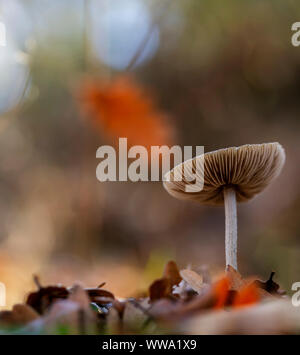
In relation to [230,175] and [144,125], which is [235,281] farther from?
[144,125]

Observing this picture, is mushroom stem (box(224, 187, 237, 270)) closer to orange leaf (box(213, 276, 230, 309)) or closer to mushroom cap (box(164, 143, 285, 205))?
mushroom cap (box(164, 143, 285, 205))

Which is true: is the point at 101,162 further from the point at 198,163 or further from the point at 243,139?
the point at 198,163

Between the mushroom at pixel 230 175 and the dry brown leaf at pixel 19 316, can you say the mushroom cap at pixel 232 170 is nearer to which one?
the mushroom at pixel 230 175

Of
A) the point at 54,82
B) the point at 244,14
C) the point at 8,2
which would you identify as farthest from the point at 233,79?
the point at 8,2

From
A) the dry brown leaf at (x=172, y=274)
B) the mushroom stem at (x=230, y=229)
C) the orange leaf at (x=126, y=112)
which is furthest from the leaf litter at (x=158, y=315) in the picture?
the orange leaf at (x=126, y=112)

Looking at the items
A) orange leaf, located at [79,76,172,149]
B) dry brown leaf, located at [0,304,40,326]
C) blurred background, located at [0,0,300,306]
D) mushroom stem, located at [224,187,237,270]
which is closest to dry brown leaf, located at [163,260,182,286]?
mushroom stem, located at [224,187,237,270]

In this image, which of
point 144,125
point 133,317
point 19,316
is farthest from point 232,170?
point 144,125
